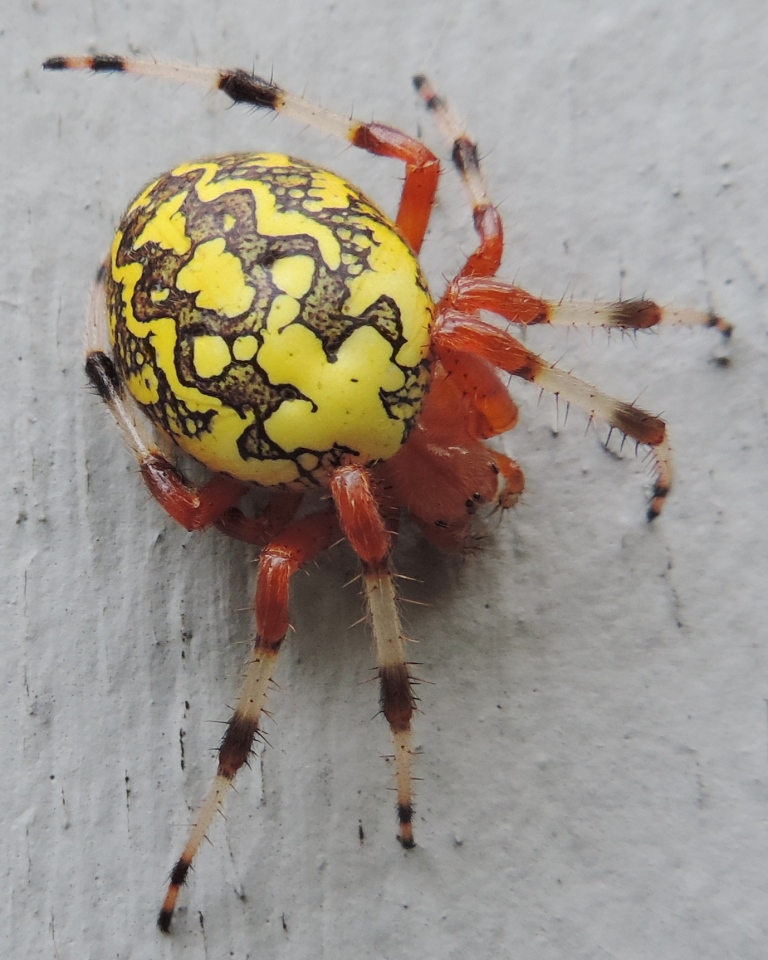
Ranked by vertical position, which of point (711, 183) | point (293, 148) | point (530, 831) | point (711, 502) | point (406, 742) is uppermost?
point (711, 183)

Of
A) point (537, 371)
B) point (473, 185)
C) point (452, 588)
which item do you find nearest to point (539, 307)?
point (537, 371)

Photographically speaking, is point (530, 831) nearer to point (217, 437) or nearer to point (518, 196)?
point (217, 437)

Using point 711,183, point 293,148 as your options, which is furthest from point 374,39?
point 711,183

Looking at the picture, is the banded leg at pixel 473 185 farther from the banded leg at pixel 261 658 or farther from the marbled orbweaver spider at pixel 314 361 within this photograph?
the banded leg at pixel 261 658

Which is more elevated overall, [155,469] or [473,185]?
[473,185]

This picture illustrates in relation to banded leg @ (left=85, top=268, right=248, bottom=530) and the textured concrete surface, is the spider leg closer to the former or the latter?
the textured concrete surface

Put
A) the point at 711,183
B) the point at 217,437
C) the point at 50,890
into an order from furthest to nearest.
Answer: the point at 711,183 < the point at 50,890 < the point at 217,437

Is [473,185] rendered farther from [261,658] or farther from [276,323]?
[261,658]

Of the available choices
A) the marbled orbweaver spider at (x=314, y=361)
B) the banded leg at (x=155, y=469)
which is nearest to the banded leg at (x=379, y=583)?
the marbled orbweaver spider at (x=314, y=361)
